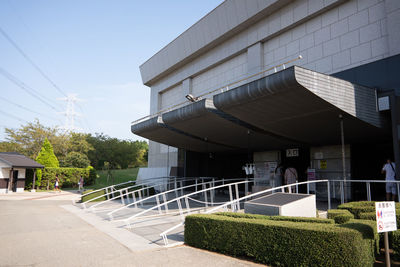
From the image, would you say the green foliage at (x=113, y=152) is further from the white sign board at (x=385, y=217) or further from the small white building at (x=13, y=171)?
the white sign board at (x=385, y=217)

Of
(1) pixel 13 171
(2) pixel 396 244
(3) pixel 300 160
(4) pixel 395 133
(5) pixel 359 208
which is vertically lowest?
(2) pixel 396 244

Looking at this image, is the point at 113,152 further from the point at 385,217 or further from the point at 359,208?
the point at 385,217

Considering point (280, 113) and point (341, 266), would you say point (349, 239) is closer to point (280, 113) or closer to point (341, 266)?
point (341, 266)

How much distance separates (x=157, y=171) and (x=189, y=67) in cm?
1051

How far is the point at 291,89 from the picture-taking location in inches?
368

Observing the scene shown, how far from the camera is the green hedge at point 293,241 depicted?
4500mm

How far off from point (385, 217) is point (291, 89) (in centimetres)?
583

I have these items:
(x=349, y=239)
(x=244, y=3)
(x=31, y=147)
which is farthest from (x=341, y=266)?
(x=31, y=147)

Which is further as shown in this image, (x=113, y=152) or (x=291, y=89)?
(x=113, y=152)

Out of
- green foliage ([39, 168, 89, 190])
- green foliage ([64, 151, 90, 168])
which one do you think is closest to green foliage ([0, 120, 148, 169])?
green foliage ([64, 151, 90, 168])

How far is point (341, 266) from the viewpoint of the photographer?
4.42 m

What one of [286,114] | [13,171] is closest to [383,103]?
[286,114]

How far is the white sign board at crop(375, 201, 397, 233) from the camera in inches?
163

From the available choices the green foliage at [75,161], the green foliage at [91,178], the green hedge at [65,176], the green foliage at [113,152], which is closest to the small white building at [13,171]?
the green hedge at [65,176]
